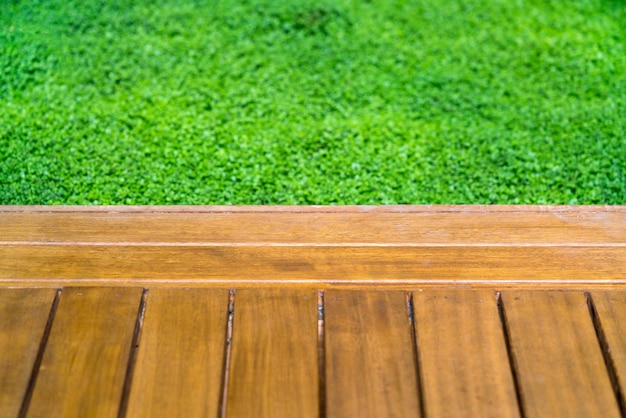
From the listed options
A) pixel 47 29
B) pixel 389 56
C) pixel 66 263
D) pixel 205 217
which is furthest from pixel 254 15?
pixel 66 263

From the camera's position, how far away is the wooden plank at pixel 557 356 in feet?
4.15

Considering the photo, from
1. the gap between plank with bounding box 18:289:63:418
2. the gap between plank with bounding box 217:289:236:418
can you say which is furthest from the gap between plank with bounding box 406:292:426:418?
the gap between plank with bounding box 18:289:63:418

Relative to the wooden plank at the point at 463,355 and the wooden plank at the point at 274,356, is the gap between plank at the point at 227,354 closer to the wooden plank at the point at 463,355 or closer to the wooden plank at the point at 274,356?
the wooden plank at the point at 274,356

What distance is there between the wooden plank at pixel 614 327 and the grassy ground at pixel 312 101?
53 centimetres

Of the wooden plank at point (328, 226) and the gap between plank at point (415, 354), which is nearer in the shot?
the gap between plank at point (415, 354)

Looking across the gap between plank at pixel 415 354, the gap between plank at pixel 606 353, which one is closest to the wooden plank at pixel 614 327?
the gap between plank at pixel 606 353

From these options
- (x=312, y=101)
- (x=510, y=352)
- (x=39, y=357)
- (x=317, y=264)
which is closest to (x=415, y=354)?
(x=510, y=352)

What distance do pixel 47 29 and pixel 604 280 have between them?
6.76 feet

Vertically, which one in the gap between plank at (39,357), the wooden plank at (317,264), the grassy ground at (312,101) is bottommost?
the gap between plank at (39,357)

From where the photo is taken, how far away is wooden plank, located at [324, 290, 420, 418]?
1.25 metres

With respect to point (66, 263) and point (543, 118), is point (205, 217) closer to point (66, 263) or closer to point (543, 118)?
point (66, 263)

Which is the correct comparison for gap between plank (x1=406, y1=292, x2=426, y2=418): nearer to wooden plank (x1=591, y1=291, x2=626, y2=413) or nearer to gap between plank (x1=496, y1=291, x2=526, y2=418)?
gap between plank (x1=496, y1=291, x2=526, y2=418)

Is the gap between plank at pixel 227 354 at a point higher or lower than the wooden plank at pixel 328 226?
lower

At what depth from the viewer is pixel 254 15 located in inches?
99.3
